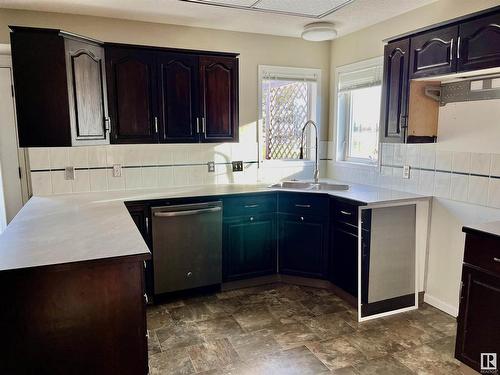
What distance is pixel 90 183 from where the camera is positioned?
11.1ft

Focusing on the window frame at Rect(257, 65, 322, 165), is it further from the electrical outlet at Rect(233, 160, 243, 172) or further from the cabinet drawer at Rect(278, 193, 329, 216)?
the cabinet drawer at Rect(278, 193, 329, 216)

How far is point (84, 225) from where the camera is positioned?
2271mm

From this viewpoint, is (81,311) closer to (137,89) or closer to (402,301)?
(137,89)

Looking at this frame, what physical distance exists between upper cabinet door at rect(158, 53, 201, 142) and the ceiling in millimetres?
374

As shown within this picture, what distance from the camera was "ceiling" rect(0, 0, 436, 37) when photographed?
288 centimetres

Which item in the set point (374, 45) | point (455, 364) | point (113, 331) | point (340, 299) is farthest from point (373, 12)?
point (113, 331)

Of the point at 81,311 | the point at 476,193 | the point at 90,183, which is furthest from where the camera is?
the point at 90,183

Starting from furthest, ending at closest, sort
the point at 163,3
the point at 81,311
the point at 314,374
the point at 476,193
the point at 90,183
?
the point at 90,183, the point at 163,3, the point at 476,193, the point at 314,374, the point at 81,311

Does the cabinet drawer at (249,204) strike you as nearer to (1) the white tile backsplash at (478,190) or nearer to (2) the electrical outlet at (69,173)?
(2) the electrical outlet at (69,173)

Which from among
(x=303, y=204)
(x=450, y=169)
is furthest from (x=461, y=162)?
(x=303, y=204)

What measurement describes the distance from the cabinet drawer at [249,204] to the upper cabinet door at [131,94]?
2.92ft

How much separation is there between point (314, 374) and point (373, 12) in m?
2.81

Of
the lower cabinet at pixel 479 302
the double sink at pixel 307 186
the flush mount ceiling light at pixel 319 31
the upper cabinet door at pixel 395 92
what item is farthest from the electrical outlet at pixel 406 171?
the flush mount ceiling light at pixel 319 31

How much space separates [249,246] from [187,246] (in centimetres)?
59
